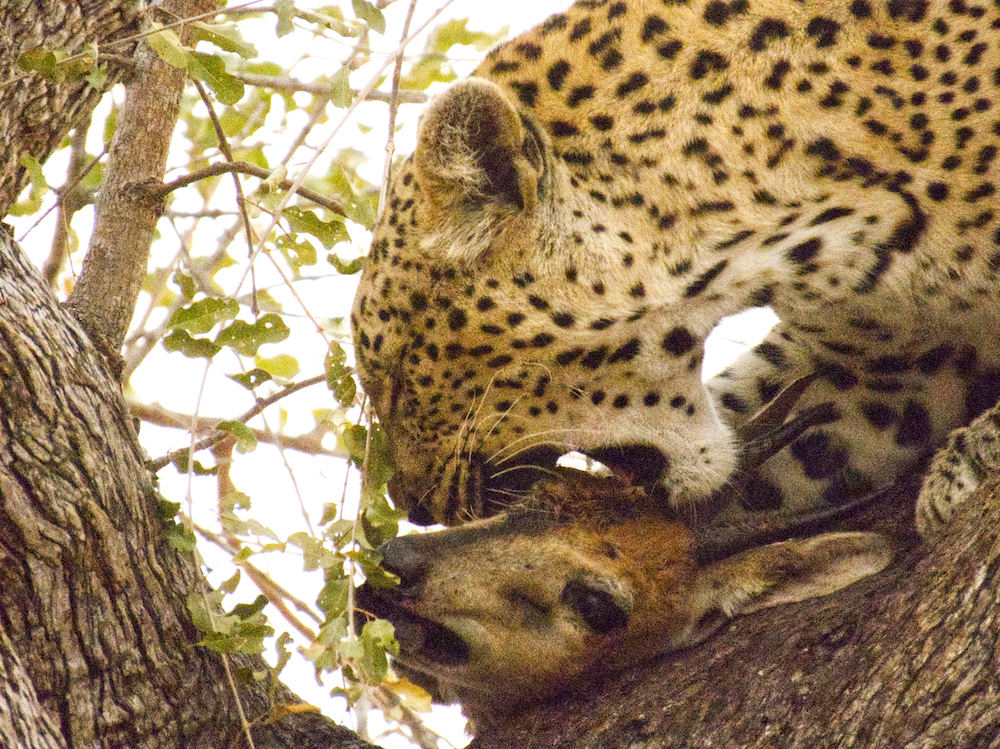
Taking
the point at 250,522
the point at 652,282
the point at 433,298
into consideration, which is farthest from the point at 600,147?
the point at 250,522

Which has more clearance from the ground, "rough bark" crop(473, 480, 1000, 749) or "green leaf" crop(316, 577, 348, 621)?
"green leaf" crop(316, 577, 348, 621)

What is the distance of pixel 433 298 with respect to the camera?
3521 millimetres

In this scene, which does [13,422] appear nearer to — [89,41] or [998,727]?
[89,41]

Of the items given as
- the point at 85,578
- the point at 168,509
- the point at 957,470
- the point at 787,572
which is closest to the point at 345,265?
the point at 168,509

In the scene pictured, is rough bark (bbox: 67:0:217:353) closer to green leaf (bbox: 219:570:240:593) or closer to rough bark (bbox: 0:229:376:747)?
rough bark (bbox: 0:229:376:747)

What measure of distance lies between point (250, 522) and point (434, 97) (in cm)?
117

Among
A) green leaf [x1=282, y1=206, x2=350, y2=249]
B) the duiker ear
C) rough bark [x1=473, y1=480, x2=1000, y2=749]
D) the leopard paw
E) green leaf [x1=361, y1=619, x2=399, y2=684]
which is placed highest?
green leaf [x1=282, y1=206, x2=350, y2=249]

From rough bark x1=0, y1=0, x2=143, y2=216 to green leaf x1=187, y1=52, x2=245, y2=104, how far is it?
12.8 inches

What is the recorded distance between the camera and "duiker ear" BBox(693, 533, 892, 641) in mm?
2828

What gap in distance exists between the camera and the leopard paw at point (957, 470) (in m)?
2.84

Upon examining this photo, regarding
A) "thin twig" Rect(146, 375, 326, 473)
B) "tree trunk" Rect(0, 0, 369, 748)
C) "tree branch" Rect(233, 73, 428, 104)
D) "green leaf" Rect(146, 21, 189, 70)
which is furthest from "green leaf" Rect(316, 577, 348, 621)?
"tree branch" Rect(233, 73, 428, 104)

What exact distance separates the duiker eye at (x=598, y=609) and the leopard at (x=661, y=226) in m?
0.51

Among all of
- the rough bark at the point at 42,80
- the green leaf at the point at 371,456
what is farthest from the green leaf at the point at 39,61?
the green leaf at the point at 371,456

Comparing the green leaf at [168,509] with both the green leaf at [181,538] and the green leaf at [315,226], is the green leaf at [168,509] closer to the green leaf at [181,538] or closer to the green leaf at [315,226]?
the green leaf at [181,538]
